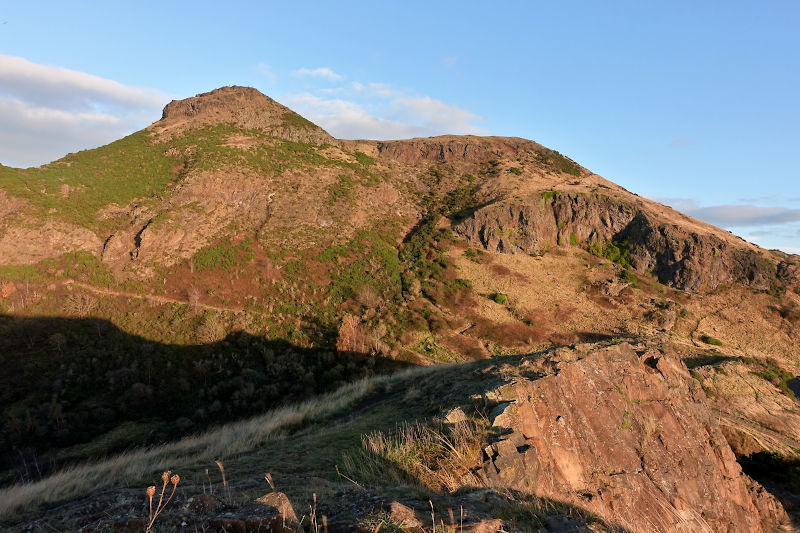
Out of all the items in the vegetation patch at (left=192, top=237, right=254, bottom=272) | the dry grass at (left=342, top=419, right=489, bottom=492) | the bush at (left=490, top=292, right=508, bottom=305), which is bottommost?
the bush at (left=490, top=292, right=508, bottom=305)

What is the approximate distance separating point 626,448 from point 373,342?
22.2 metres

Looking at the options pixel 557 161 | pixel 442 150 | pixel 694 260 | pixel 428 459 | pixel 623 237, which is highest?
pixel 442 150

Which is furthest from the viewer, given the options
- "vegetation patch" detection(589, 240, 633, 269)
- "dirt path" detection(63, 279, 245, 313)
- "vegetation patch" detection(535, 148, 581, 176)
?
"vegetation patch" detection(535, 148, 581, 176)

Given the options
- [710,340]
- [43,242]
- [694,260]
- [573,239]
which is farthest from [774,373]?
[43,242]

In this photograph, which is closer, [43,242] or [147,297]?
[147,297]

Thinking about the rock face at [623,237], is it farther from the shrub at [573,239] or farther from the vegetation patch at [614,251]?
the vegetation patch at [614,251]

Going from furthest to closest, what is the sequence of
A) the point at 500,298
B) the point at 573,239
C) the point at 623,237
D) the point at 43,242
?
the point at 573,239 < the point at 623,237 < the point at 500,298 < the point at 43,242

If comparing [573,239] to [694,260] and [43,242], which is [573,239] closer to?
[694,260]

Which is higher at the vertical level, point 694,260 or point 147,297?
point 694,260

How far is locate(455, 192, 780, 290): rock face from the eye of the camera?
1537 inches

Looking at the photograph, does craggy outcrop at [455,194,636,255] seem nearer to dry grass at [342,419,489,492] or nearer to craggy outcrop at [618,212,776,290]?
craggy outcrop at [618,212,776,290]

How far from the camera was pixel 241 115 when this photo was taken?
6166 cm

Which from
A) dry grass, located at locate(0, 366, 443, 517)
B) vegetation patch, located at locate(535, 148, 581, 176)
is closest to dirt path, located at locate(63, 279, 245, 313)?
dry grass, located at locate(0, 366, 443, 517)

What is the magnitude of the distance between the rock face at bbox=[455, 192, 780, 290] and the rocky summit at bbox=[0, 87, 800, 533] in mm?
255
